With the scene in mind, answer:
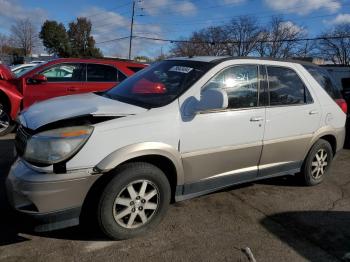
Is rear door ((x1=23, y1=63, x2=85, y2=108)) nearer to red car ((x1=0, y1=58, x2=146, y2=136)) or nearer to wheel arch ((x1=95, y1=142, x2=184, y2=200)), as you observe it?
red car ((x1=0, y1=58, x2=146, y2=136))

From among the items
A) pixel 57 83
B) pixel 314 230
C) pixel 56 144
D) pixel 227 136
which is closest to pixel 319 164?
pixel 314 230

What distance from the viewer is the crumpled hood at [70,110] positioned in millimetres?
3342

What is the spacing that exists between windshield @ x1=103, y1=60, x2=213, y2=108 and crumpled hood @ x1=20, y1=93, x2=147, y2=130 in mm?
207

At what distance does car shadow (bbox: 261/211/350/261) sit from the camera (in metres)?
3.54

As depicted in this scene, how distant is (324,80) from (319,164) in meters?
1.19

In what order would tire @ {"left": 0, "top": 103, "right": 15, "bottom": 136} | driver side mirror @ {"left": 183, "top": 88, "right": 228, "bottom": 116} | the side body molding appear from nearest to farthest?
the side body molding → driver side mirror @ {"left": 183, "top": 88, "right": 228, "bottom": 116} → tire @ {"left": 0, "top": 103, "right": 15, "bottom": 136}

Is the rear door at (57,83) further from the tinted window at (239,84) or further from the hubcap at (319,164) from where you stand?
the hubcap at (319,164)

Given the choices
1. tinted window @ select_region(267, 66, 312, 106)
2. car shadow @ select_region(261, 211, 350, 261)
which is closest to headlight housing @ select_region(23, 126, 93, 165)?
car shadow @ select_region(261, 211, 350, 261)

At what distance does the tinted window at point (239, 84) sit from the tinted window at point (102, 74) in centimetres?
461

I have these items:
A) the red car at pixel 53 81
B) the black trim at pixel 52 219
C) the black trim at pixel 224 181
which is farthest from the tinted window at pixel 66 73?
the black trim at pixel 52 219

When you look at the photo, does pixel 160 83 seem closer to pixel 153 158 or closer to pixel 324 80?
pixel 153 158

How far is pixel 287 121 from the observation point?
454 centimetres

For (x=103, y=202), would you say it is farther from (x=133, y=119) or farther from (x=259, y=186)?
(x=259, y=186)

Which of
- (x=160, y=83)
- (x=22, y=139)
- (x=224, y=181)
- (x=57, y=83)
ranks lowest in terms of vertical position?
(x=224, y=181)
